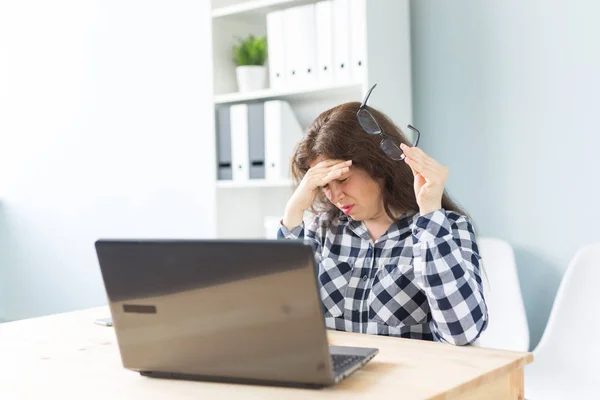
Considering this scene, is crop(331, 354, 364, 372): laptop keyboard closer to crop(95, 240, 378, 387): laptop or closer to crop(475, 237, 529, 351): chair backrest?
crop(95, 240, 378, 387): laptop

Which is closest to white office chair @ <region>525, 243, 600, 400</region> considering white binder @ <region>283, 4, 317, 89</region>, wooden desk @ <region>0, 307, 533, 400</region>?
wooden desk @ <region>0, 307, 533, 400</region>

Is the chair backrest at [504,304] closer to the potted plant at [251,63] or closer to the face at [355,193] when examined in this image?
the face at [355,193]

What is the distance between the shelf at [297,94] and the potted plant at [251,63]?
54mm

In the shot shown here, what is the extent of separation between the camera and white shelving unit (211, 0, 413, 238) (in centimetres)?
271

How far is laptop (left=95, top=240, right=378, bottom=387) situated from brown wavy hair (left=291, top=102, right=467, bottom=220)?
1.97 feet

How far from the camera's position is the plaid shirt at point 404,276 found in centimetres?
158

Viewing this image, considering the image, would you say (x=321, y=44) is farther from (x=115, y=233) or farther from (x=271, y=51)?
(x=115, y=233)

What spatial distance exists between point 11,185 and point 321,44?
222 cm

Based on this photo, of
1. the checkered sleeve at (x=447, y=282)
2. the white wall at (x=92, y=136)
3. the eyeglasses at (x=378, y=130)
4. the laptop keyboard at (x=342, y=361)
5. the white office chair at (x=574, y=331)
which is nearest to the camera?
the laptop keyboard at (x=342, y=361)

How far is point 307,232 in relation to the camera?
1.95 m

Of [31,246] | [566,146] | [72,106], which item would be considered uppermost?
[72,106]

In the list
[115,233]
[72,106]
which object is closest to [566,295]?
[115,233]

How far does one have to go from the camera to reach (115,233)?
148 inches

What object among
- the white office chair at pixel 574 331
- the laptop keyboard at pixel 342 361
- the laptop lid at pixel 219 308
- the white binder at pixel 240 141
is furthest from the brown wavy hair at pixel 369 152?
the white binder at pixel 240 141
